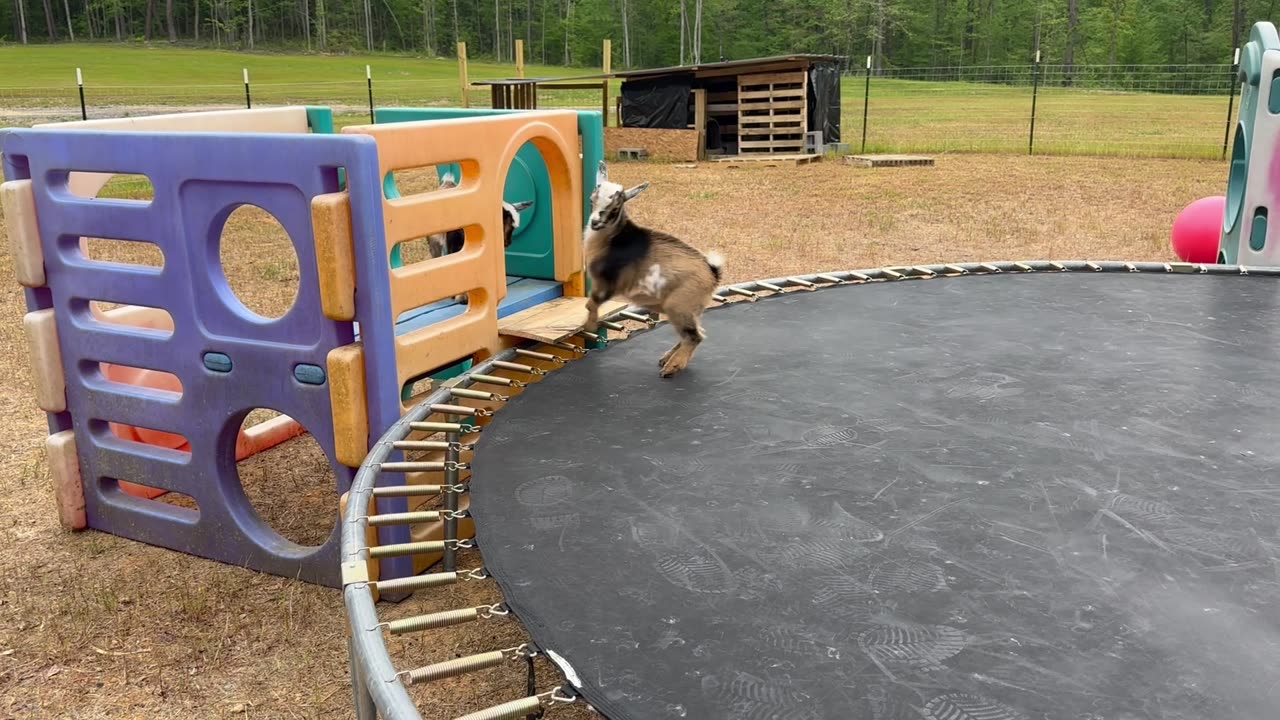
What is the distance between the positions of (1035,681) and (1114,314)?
237cm

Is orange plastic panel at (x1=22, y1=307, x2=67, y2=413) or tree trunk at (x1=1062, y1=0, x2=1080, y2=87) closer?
orange plastic panel at (x1=22, y1=307, x2=67, y2=413)

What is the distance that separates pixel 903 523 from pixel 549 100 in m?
24.4

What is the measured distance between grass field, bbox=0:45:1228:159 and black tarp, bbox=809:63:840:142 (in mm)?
781

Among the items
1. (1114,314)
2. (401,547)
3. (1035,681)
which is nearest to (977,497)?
(1035,681)

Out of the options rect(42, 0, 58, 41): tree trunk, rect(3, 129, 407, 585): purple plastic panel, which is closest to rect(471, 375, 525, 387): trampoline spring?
rect(3, 129, 407, 585): purple plastic panel

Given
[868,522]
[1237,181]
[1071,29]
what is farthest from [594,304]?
[1071,29]

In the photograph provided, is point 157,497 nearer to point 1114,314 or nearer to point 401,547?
point 401,547

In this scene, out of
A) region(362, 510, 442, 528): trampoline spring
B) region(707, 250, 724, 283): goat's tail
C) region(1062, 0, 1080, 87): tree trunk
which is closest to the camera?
region(362, 510, 442, 528): trampoline spring

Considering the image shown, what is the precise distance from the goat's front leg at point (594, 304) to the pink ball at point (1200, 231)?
423 cm

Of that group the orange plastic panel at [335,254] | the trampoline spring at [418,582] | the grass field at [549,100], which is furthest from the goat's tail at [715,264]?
the grass field at [549,100]

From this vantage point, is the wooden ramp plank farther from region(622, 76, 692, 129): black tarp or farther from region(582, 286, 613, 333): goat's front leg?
region(622, 76, 692, 129): black tarp

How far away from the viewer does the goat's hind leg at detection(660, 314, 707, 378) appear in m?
2.69

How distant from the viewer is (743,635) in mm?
1428

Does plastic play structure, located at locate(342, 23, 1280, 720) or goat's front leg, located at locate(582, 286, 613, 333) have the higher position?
goat's front leg, located at locate(582, 286, 613, 333)
